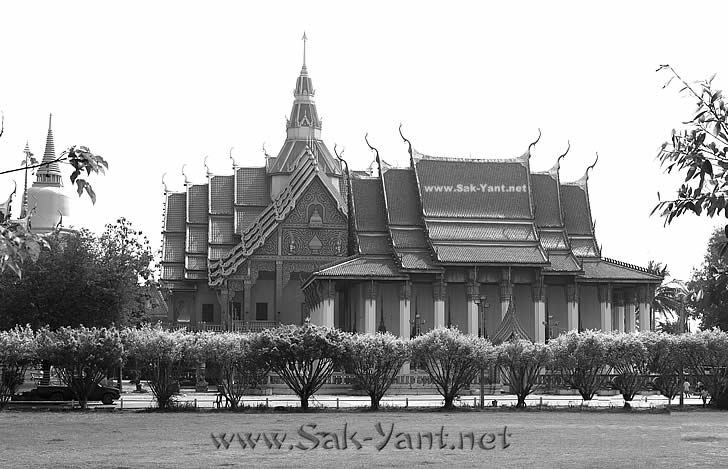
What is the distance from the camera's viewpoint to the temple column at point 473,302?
70812mm

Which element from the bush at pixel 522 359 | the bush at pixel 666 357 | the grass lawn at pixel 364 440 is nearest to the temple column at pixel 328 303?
the bush at pixel 522 359

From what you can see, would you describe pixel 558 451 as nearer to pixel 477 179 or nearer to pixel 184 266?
pixel 477 179

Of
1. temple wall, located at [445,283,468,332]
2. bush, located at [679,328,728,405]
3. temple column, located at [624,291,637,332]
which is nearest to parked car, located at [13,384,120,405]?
bush, located at [679,328,728,405]

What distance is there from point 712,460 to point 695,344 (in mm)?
25060

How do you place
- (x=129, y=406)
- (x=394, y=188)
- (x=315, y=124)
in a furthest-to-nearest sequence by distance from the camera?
1. (x=315, y=124)
2. (x=394, y=188)
3. (x=129, y=406)

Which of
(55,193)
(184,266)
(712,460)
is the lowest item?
(712,460)

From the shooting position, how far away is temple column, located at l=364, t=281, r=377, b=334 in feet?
228

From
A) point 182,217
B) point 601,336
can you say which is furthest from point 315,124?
point 601,336

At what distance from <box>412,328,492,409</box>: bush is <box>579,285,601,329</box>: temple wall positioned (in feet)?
92.6

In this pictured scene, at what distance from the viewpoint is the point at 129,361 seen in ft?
159

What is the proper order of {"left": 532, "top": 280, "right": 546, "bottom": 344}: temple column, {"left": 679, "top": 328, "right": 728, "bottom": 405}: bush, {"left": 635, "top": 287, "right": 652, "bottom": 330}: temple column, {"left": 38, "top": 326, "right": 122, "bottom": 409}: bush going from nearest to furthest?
1. {"left": 38, "top": 326, "right": 122, "bottom": 409}: bush
2. {"left": 679, "top": 328, "right": 728, "bottom": 405}: bush
3. {"left": 532, "top": 280, "right": 546, "bottom": 344}: temple column
4. {"left": 635, "top": 287, "right": 652, "bottom": 330}: temple column

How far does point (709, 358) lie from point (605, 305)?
81.7 feet

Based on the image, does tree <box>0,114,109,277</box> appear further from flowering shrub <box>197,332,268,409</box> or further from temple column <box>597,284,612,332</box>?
temple column <box>597,284,612,332</box>

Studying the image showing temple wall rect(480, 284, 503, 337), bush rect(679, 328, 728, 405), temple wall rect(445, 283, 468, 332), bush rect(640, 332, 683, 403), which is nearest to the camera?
bush rect(679, 328, 728, 405)
